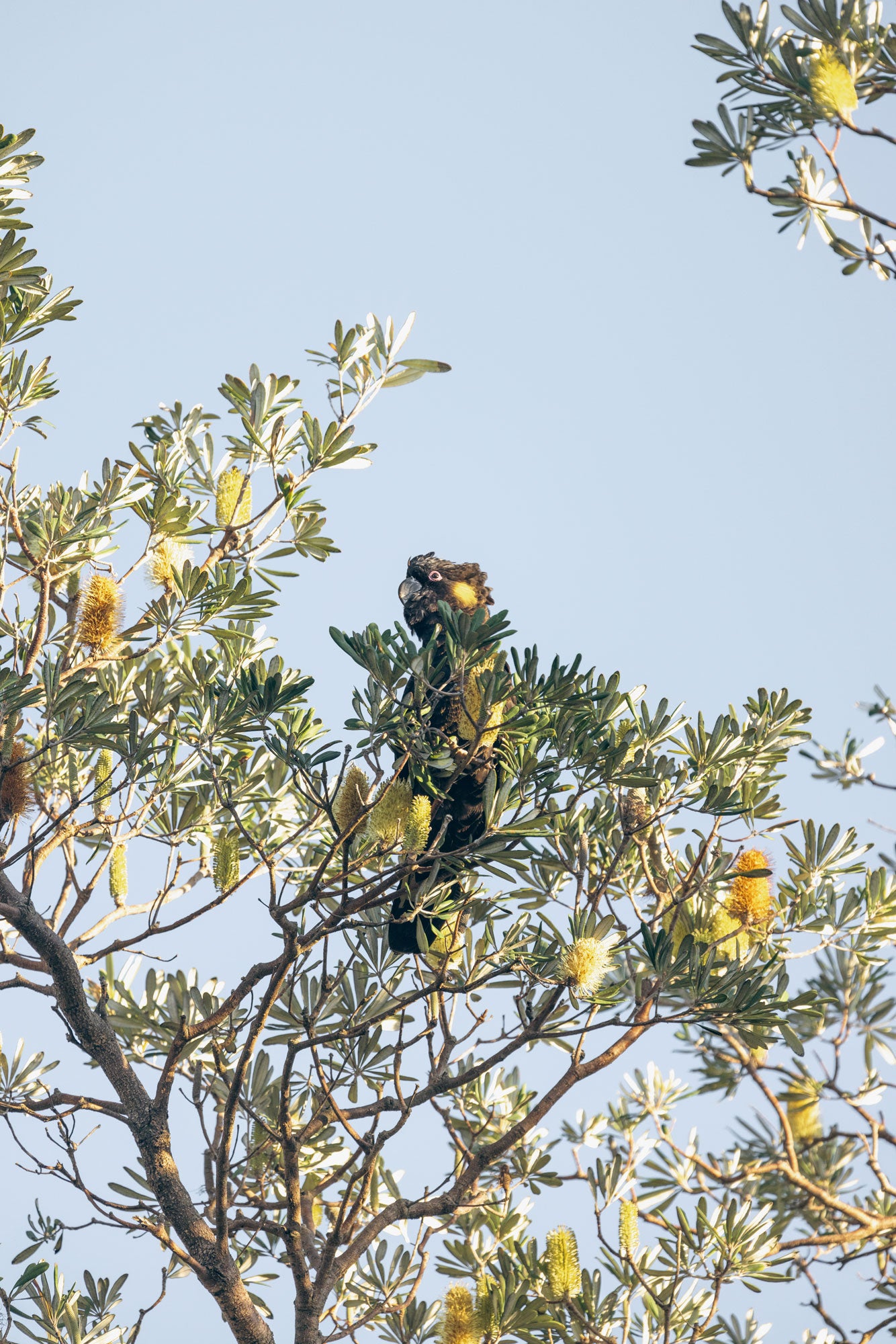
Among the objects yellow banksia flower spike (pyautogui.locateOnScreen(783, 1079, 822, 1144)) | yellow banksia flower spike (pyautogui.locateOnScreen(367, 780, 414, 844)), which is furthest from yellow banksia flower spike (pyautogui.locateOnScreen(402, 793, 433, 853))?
yellow banksia flower spike (pyautogui.locateOnScreen(783, 1079, 822, 1144))

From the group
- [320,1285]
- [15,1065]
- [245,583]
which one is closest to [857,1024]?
[320,1285]

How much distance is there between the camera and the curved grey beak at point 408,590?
4.33m

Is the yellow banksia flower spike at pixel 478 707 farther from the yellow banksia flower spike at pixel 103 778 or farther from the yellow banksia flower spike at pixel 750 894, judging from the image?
the yellow banksia flower spike at pixel 103 778

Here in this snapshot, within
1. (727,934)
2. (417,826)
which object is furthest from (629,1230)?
(417,826)

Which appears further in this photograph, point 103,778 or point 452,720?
point 103,778

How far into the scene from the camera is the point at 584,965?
328cm

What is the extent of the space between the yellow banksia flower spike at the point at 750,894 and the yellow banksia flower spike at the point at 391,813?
46.5 inches

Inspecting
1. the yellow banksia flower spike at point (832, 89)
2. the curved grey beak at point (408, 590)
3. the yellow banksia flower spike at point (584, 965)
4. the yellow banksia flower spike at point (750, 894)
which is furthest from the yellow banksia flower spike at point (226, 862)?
the yellow banksia flower spike at point (832, 89)

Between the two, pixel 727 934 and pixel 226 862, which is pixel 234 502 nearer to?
pixel 226 862

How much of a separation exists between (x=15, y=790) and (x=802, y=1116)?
291 cm

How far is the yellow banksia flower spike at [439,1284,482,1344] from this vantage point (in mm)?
3568

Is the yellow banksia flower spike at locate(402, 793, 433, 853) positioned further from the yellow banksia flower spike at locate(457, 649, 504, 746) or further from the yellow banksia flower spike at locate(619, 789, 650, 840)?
the yellow banksia flower spike at locate(619, 789, 650, 840)

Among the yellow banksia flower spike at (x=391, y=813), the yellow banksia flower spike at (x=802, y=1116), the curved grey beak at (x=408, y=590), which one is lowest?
the yellow banksia flower spike at (x=802, y=1116)

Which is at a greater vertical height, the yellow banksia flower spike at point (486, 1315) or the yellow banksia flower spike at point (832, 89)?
the yellow banksia flower spike at point (832, 89)
